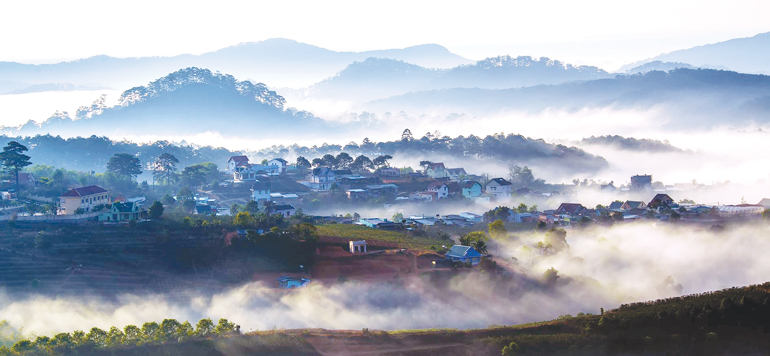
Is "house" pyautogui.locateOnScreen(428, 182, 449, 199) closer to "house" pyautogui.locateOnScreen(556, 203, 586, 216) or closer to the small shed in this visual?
"house" pyautogui.locateOnScreen(556, 203, 586, 216)

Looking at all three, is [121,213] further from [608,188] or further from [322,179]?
[608,188]

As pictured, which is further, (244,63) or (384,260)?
(244,63)

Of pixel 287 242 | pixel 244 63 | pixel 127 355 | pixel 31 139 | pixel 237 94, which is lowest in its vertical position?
pixel 127 355

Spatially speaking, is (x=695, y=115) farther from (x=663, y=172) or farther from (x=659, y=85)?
(x=663, y=172)

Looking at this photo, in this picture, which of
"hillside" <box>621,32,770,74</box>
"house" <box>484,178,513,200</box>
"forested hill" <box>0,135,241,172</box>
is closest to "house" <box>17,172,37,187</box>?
"forested hill" <box>0,135,241,172</box>

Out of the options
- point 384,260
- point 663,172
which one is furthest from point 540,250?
point 663,172
